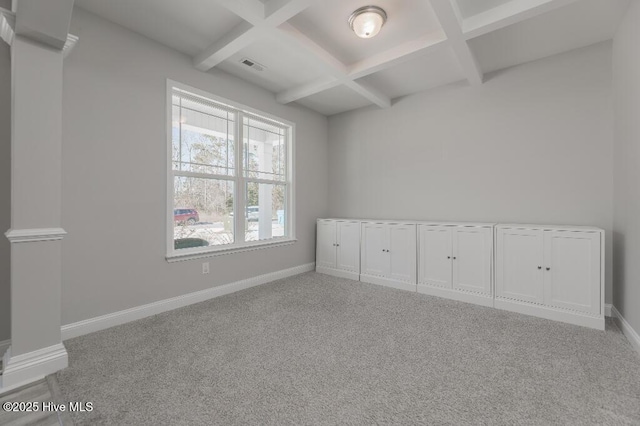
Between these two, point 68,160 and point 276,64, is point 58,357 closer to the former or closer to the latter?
point 68,160

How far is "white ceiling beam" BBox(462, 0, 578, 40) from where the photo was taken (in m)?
2.15

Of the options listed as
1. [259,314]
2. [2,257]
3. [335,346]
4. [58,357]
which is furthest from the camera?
[259,314]

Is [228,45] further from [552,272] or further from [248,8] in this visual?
[552,272]

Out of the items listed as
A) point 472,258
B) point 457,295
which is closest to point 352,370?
point 457,295

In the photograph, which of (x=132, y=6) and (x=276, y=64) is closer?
(x=132, y=6)

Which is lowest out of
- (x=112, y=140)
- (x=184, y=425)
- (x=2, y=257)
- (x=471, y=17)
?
(x=184, y=425)

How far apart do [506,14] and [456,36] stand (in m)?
0.38

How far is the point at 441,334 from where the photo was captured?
2385mm

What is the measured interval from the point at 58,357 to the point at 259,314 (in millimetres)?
1486

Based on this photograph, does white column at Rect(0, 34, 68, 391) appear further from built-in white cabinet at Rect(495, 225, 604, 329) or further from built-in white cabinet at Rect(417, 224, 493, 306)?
built-in white cabinet at Rect(495, 225, 604, 329)

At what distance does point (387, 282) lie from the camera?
3838mm

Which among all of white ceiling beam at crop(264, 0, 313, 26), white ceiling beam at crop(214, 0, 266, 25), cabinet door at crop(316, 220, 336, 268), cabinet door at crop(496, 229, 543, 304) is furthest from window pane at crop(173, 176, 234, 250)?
cabinet door at crop(496, 229, 543, 304)

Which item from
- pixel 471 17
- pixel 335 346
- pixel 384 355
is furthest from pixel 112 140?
pixel 471 17

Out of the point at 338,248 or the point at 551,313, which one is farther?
the point at 338,248
